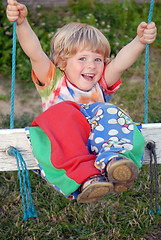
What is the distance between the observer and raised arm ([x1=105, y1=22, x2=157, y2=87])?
6.58ft

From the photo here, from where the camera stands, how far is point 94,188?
153 centimetres

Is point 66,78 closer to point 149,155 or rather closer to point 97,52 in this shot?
point 97,52

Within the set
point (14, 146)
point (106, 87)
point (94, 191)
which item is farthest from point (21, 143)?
point (106, 87)

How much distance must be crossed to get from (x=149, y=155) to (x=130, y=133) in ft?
0.87

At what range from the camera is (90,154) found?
5.56ft

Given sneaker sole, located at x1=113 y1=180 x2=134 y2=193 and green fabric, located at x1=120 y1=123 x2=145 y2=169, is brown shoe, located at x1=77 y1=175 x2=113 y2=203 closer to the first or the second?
sneaker sole, located at x1=113 y1=180 x2=134 y2=193

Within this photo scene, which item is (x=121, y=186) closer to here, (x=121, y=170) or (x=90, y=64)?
(x=121, y=170)

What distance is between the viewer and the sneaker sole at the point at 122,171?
151cm

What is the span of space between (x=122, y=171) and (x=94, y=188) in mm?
127

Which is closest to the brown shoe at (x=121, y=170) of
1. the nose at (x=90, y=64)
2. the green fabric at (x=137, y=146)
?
the green fabric at (x=137, y=146)

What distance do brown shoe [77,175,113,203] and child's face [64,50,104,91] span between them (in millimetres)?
722

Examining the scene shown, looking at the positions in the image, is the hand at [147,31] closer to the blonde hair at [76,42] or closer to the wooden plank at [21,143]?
the blonde hair at [76,42]

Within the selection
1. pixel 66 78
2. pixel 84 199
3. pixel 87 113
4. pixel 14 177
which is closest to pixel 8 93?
pixel 14 177

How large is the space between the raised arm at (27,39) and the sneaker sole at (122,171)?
2.72ft
